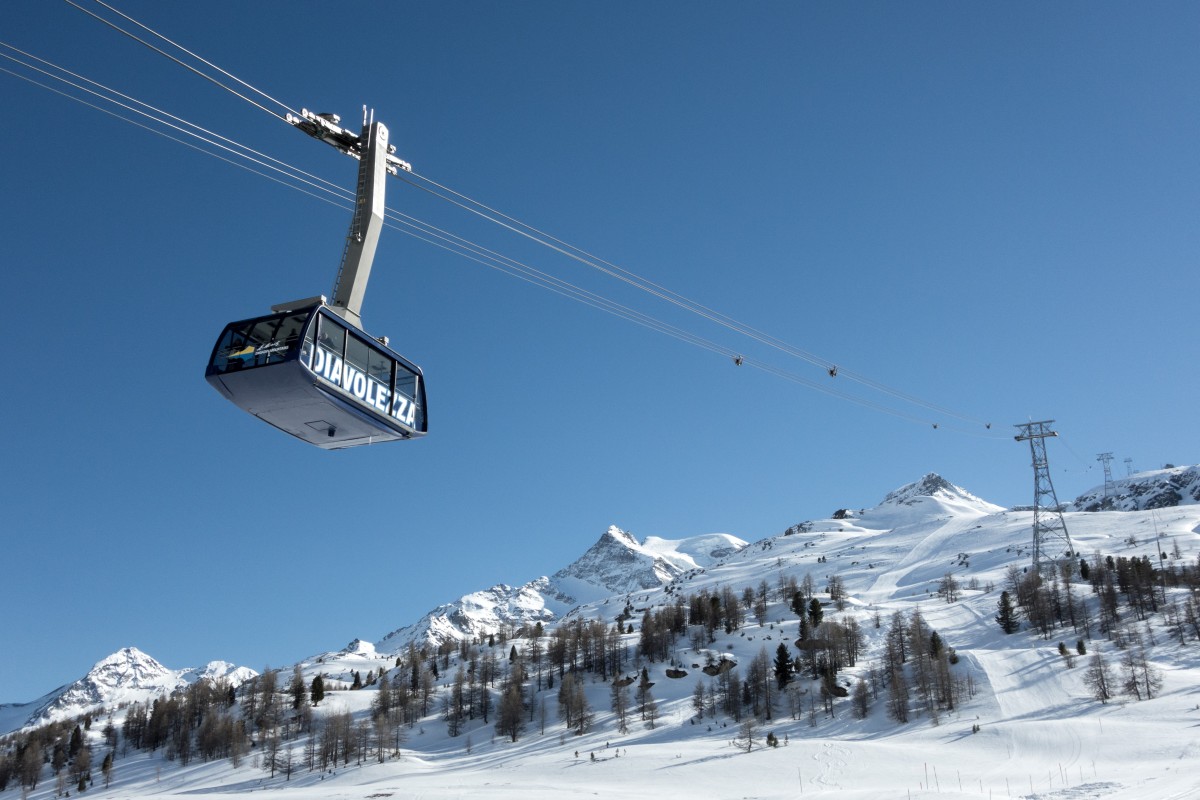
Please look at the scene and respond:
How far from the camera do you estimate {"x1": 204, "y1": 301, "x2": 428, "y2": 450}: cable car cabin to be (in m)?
24.8

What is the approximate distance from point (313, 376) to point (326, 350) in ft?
3.30

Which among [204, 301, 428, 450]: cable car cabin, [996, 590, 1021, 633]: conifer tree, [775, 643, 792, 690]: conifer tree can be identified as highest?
[204, 301, 428, 450]: cable car cabin

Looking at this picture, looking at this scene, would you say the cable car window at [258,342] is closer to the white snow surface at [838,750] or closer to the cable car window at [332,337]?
the cable car window at [332,337]

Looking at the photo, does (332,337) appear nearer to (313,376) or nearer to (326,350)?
(326,350)

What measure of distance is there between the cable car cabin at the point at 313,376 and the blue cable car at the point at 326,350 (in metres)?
0.03

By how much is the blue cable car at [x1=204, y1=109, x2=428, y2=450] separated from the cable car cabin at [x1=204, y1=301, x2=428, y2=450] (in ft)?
0.09

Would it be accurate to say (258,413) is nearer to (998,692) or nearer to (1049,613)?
(998,692)

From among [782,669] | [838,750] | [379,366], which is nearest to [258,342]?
[379,366]

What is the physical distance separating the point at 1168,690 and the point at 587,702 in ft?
212

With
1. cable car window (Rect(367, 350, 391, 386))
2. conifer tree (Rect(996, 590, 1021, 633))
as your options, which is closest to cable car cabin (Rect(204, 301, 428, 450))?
cable car window (Rect(367, 350, 391, 386))

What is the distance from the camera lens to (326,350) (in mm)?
25266

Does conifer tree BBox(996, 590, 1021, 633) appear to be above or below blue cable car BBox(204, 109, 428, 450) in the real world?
below

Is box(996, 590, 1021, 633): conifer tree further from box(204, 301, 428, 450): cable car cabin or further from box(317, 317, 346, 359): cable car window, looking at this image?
box(317, 317, 346, 359): cable car window

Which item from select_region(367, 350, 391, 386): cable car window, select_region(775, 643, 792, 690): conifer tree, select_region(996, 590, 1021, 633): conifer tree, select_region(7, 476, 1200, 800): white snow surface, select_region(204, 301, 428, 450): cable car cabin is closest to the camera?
select_region(204, 301, 428, 450): cable car cabin
